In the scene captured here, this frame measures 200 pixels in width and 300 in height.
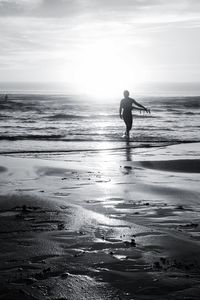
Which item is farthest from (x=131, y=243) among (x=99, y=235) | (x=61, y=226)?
(x=61, y=226)

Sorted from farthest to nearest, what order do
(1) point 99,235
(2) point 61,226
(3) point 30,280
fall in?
(2) point 61,226
(1) point 99,235
(3) point 30,280

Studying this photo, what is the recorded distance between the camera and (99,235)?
484 cm

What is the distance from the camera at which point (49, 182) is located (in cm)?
826

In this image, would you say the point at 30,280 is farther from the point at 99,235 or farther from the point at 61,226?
the point at 61,226

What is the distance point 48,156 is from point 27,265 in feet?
28.9

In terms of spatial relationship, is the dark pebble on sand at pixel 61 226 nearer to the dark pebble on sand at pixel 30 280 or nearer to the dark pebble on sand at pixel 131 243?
the dark pebble on sand at pixel 131 243

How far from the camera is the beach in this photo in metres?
3.55

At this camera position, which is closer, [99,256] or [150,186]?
[99,256]

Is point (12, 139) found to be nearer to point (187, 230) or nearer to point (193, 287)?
Result: point (187, 230)

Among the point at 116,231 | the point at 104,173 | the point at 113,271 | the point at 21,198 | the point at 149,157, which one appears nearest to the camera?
the point at 113,271

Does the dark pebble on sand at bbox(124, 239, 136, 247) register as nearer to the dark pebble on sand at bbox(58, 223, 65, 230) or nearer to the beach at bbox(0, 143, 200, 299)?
the beach at bbox(0, 143, 200, 299)

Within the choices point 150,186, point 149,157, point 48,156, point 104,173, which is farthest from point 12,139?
point 150,186

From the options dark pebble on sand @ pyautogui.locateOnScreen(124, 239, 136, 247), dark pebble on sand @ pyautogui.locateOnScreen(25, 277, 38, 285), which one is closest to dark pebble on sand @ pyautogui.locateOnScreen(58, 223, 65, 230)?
dark pebble on sand @ pyautogui.locateOnScreen(124, 239, 136, 247)

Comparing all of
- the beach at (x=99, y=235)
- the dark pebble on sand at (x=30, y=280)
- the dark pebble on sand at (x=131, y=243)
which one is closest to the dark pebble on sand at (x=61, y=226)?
the beach at (x=99, y=235)
